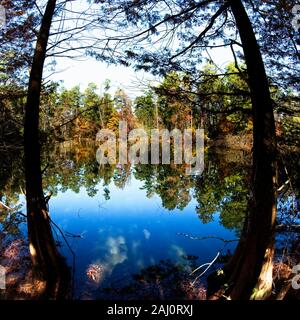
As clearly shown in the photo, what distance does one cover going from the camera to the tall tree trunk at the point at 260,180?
3.55m

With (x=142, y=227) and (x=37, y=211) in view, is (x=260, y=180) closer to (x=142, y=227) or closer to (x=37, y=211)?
(x=37, y=211)

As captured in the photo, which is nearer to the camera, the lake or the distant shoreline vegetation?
the lake

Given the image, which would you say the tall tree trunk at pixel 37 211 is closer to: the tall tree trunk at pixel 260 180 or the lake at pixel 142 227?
the lake at pixel 142 227

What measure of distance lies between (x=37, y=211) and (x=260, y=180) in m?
3.03

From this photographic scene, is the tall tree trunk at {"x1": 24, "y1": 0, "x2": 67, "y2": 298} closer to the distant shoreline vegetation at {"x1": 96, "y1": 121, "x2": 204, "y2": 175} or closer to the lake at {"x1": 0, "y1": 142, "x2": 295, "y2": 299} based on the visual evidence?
the lake at {"x1": 0, "y1": 142, "x2": 295, "y2": 299}

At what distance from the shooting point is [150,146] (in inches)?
1462

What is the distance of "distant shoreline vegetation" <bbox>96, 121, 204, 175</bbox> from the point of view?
28.1m

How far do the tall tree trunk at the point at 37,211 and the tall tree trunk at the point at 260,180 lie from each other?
8.65ft

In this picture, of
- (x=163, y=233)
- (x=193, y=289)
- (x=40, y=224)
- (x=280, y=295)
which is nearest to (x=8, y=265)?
(x=40, y=224)

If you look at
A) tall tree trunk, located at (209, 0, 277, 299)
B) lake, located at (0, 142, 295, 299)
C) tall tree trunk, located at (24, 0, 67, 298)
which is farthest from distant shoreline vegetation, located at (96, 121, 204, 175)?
tall tree trunk, located at (209, 0, 277, 299)

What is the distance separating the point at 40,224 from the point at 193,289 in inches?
105

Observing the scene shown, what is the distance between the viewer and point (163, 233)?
873cm

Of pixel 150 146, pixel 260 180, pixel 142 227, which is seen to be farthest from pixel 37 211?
pixel 150 146

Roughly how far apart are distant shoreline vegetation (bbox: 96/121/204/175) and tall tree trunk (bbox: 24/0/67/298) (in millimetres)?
16184
